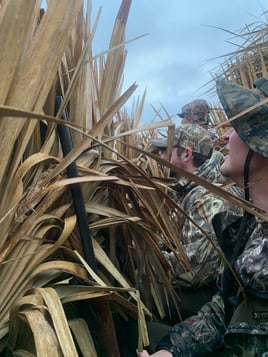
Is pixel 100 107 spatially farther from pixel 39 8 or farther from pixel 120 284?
pixel 120 284

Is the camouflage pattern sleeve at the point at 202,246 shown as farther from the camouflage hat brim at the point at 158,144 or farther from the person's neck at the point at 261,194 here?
the person's neck at the point at 261,194

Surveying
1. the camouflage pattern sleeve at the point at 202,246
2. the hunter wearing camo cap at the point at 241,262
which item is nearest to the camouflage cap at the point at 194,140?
the camouflage pattern sleeve at the point at 202,246

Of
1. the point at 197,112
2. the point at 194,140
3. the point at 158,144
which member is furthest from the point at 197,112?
the point at 158,144

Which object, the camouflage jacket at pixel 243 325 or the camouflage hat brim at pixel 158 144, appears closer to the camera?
the camouflage jacket at pixel 243 325

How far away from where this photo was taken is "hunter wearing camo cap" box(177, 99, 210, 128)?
464 centimetres

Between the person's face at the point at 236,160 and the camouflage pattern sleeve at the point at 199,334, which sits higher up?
the person's face at the point at 236,160

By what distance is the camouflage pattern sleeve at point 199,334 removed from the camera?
1.55 meters

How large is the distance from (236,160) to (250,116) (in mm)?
132

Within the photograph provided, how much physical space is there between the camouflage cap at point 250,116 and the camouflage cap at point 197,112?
10.1 ft

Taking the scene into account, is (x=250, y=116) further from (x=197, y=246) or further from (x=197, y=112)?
(x=197, y=112)

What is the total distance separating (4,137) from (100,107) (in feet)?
1.76

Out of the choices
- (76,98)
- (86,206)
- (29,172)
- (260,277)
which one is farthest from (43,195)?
(260,277)

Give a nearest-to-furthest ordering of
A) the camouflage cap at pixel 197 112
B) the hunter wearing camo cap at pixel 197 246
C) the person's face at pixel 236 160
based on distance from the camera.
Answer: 1. the person's face at pixel 236 160
2. the hunter wearing camo cap at pixel 197 246
3. the camouflage cap at pixel 197 112

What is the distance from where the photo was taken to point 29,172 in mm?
1194
